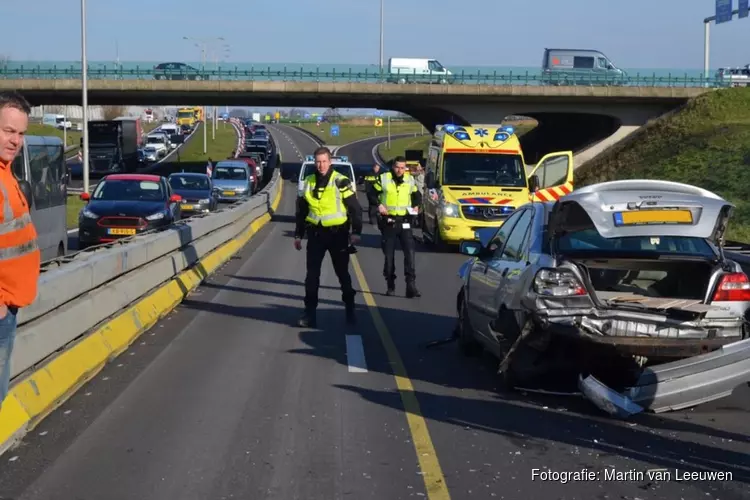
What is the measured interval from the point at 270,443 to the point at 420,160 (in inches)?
1113

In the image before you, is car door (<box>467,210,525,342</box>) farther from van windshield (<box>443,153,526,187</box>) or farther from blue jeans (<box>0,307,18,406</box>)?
van windshield (<box>443,153,526,187</box>)

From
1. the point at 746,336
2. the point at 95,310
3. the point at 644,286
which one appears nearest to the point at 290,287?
the point at 95,310

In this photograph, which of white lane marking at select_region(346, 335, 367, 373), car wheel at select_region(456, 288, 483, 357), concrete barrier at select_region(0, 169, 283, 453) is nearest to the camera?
concrete barrier at select_region(0, 169, 283, 453)

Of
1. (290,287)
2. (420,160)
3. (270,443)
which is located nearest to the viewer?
(270,443)

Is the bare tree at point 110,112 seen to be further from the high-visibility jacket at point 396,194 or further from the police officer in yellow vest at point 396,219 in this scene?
the police officer in yellow vest at point 396,219

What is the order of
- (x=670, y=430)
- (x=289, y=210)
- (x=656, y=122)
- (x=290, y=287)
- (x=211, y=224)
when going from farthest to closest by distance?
(x=656, y=122) → (x=289, y=210) → (x=211, y=224) → (x=290, y=287) → (x=670, y=430)

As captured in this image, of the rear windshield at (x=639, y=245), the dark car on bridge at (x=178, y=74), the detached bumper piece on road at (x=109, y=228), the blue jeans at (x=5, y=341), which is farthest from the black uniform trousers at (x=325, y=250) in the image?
the dark car on bridge at (x=178, y=74)

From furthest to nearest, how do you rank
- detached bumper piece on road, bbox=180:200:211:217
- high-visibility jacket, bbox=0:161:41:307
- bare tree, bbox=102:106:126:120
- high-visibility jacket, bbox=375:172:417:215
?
bare tree, bbox=102:106:126:120 < detached bumper piece on road, bbox=180:200:211:217 < high-visibility jacket, bbox=375:172:417:215 < high-visibility jacket, bbox=0:161:41:307

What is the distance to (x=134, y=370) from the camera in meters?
9.23

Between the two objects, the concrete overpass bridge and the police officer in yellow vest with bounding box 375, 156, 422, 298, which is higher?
the concrete overpass bridge

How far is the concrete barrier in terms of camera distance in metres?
7.02

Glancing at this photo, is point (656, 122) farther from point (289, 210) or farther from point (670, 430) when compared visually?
point (670, 430)

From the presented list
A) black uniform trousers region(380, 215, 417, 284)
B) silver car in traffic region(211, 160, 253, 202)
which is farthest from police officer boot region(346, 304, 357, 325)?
silver car in traffic region(211, 160, 253, 202)

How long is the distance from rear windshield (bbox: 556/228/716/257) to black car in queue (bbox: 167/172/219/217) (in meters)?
26.8
